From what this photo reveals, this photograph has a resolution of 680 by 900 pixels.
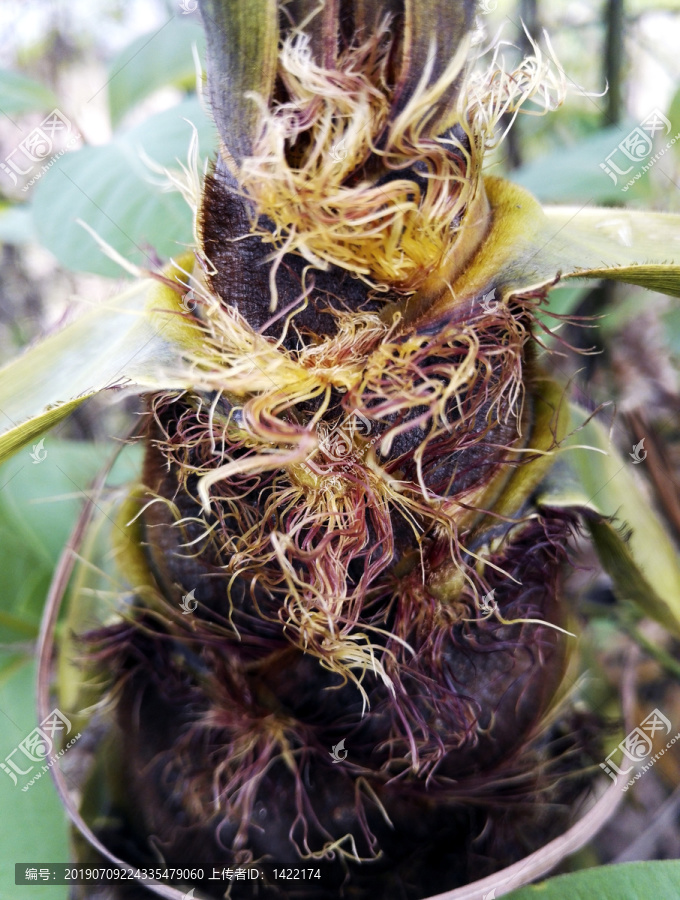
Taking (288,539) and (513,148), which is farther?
(513,148)

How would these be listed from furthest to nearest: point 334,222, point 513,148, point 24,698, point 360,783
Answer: point 513,148
point 24,698
point 360,783
point 334,222

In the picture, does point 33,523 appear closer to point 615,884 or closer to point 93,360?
point 93,360

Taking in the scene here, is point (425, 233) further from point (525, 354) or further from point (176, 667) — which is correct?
point (176, 667)

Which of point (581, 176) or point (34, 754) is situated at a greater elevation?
point (581, 176)

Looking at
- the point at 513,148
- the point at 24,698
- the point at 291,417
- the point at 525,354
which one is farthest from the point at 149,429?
the point at 513,148
